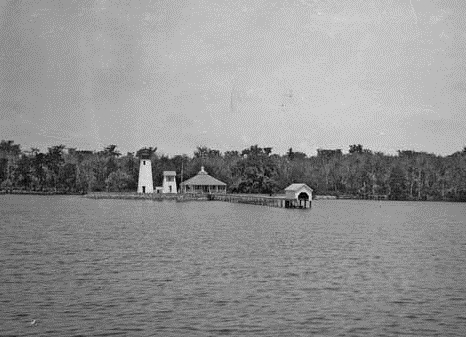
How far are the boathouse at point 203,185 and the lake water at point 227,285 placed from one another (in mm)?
86210

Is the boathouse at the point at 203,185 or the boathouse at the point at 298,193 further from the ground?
the boathouse at the point at 203,185

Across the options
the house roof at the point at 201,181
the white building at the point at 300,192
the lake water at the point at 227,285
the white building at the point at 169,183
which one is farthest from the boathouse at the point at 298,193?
the lake water at the point at 227,285

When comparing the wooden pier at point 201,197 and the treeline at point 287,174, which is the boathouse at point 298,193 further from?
the treeline at point 287,174

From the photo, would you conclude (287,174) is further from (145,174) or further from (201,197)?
→ (145,174)

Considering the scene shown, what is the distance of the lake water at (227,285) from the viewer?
1011 inches

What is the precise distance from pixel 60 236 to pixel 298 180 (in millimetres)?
113838

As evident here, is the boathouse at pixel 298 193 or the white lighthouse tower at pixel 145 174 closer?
the boathouse at pixel 298 193

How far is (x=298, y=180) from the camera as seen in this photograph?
167875 millimetres

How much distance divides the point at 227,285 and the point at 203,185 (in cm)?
11684

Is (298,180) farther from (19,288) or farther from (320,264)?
(19,288)

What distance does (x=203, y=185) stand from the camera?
493ft

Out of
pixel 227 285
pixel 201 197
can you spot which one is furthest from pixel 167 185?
pixel 227 285

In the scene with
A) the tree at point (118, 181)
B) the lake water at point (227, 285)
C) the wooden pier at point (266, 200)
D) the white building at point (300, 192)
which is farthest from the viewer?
the tree at point (118, 181)

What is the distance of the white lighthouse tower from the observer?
143 m
